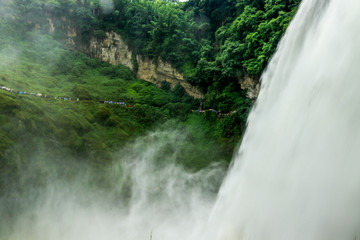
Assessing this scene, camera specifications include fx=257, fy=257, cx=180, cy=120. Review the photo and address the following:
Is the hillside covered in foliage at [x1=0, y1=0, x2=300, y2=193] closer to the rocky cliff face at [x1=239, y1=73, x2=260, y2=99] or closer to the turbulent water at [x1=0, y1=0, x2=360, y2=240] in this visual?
the rocky cliff face at [x1=239, y1=73, x2=260, y2=99]

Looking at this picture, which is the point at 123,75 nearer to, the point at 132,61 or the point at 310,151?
the point at 132,61

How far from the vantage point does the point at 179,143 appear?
18.3 metres

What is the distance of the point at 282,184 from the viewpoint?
18.7ft

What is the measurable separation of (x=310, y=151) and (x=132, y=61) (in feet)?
77.4

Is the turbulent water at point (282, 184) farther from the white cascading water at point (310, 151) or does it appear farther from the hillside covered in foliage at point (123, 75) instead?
the hillside covered in foliage at point (123, 75)

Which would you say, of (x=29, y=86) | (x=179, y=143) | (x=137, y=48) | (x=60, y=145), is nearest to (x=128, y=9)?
(x=137, y=48)

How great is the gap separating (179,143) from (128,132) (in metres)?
3.66

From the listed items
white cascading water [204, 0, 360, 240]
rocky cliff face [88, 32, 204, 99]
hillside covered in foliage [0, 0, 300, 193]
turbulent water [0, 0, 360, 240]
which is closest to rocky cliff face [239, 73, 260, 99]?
hillside covered in foliage [0, 0, 300, 193]

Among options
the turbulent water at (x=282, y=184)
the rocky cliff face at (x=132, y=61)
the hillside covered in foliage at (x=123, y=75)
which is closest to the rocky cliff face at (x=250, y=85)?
the hillside covered in foliage at (x=123, y=75)

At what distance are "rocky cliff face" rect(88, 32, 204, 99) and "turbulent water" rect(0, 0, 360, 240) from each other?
12.0 metres

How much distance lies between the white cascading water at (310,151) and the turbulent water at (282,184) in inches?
0.8

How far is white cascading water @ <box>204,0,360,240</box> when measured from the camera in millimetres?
4168

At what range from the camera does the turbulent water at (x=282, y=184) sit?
4.36 metres

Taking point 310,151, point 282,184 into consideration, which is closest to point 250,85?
point 282,184
